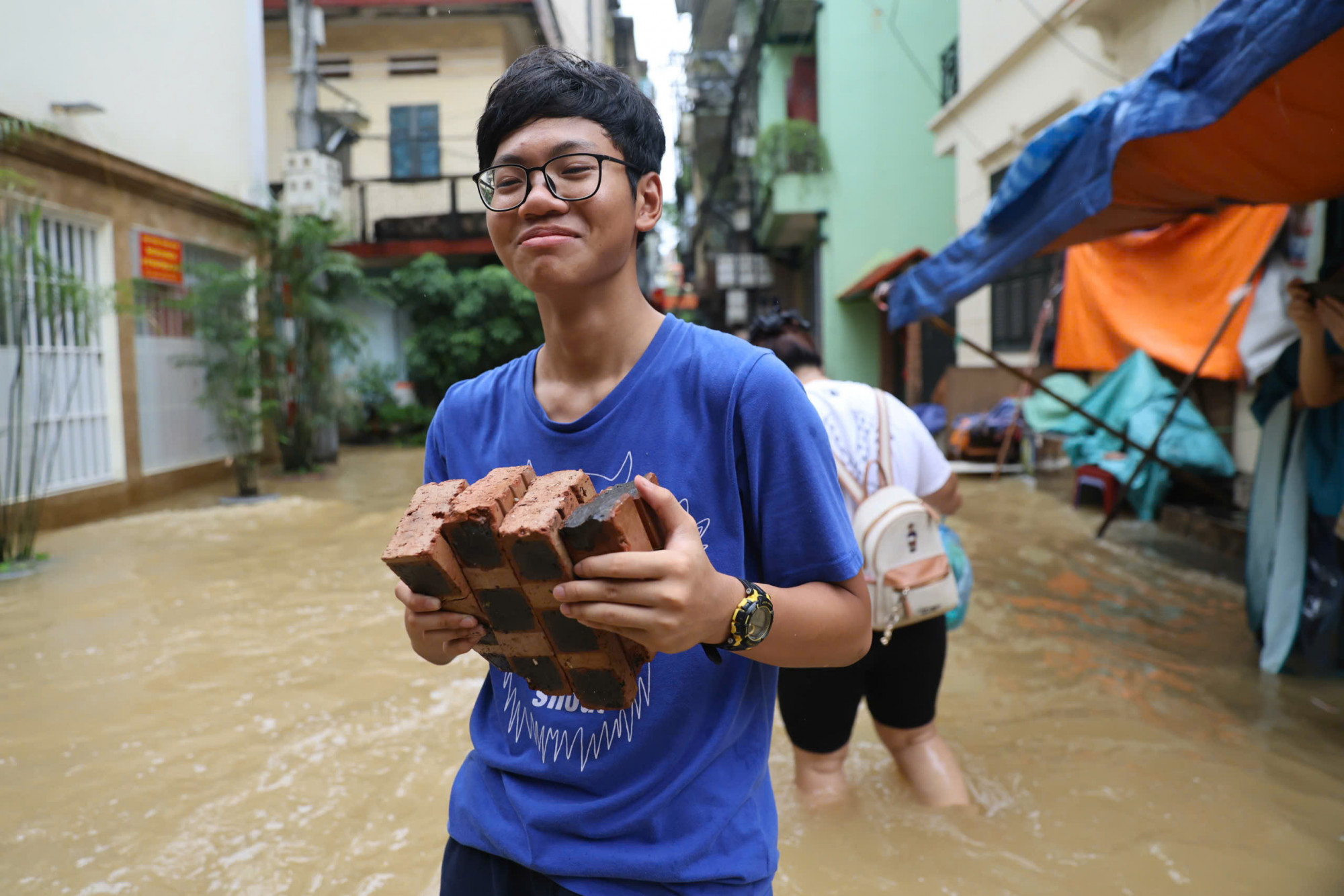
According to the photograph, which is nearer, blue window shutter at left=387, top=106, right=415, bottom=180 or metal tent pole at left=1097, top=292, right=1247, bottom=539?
metal tent pole at left=1097, top=292, right=1247, bottom=539

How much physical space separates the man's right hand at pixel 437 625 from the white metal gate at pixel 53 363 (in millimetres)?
6533

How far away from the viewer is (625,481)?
4.26ft

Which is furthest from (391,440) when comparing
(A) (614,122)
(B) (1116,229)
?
(A) (614,122)

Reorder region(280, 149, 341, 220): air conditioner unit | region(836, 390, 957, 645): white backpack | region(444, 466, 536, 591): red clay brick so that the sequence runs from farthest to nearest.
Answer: region(280, 149, 341, 220): air conditioner unit < region(836, 390, 957, 645): white backpack < region(444, 466, 536, 591): red clay brick

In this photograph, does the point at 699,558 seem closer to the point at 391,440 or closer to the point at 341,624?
the point at 341,624

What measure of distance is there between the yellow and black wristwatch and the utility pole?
12.7 meters

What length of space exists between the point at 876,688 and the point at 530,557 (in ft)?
6.88

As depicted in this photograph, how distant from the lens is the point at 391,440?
16.7 m

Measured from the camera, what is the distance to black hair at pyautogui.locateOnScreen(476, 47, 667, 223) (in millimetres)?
1277

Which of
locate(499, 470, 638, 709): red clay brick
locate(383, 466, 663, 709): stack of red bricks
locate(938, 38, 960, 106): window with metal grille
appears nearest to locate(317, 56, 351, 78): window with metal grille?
locate(938, 38, 960, 106): window with metal grille

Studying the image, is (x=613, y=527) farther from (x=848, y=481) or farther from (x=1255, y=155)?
(x=1255, y=155)

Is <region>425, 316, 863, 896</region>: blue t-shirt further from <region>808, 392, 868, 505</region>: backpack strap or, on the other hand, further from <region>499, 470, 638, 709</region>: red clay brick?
<region>808, 392, 868, 505</region>: backpack strap

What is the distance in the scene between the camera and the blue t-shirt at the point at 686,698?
1.20 meters

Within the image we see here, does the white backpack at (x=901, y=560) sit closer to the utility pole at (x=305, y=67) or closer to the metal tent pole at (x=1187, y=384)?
the metal tent pole at (x=1187, y=384)
